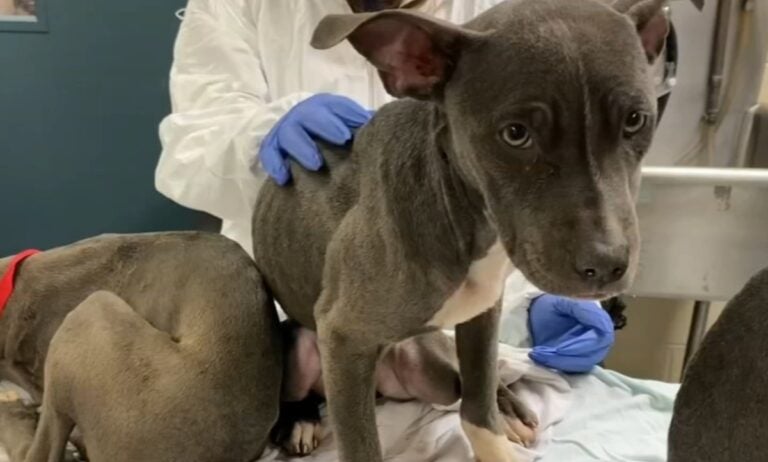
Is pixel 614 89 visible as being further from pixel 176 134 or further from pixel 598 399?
pixel 176 134

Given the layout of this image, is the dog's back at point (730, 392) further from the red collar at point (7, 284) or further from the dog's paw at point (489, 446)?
the red collar at point (7, 284)

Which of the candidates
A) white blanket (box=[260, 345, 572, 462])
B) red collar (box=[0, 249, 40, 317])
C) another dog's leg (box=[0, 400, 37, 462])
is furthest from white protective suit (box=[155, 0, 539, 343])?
another dog's leg (box=[0, 400, 37, 462])

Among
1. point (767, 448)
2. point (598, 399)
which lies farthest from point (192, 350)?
point (767, 448)

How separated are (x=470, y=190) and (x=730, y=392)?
0.44 metres

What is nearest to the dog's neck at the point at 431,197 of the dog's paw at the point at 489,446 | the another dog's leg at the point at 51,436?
the dog's paw at the point at 489,446

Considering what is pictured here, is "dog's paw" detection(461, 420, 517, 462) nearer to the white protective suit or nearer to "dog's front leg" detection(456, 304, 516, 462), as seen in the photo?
"dog's front leg" detection(456, 304, 516, 462)

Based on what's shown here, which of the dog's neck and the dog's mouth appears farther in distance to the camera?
the dog's neck

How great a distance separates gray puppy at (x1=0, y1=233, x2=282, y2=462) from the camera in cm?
129

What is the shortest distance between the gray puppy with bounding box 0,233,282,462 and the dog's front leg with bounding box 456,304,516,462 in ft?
0.97

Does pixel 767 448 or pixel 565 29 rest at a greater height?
pixel 565 29

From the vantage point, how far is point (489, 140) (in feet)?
3.16

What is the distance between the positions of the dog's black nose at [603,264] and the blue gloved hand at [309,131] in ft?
1.85

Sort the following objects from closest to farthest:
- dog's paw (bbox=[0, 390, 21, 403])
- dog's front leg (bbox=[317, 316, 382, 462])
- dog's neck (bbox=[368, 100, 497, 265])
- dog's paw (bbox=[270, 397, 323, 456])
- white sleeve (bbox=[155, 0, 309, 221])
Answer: dog's neck (bbox=[368, 100, 497, 265]) < dog's front leg (bbox=[317, 316, 382, 462]) < dog's paw (bbox=[270, 397, 323, 456]) < dog's paw (bbox=[0, 390, 21, 403]) < white sleeve (bbox=[155, 0, 309, 221])

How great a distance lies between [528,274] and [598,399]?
27.6 inches
